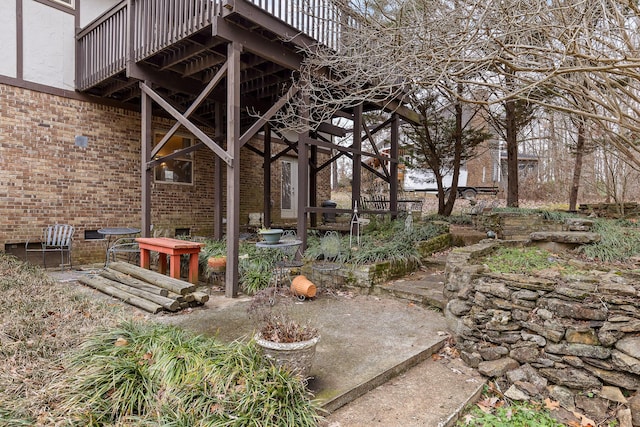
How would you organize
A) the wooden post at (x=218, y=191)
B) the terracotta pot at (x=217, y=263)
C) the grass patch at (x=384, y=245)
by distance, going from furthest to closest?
the wooden post at (x=218, y=191), the grass patch at (x=384, y=245), the terracotta pot at (x=217, y=263)

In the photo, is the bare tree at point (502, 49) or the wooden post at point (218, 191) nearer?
the bare tree at point (502, 49)

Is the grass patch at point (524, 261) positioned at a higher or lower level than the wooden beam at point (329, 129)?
lower

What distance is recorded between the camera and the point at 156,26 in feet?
19.5

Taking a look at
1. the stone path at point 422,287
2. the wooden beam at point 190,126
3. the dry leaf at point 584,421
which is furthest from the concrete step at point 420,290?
the wooden beam at point 190,126

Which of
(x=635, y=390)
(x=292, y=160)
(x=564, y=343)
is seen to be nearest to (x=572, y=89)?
(x=564, y=343)

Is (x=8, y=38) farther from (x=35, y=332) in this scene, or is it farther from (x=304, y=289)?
(x=304, y=289)

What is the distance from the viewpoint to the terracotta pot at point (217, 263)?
5902 millimetres

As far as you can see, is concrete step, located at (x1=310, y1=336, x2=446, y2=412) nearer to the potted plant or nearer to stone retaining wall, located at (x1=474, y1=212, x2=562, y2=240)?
the potted plant

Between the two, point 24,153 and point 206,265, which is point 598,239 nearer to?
point 206,265

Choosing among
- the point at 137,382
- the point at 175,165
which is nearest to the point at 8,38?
the point at 175,165

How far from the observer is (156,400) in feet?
7.97

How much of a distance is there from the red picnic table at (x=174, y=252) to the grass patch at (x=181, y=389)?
268 cm

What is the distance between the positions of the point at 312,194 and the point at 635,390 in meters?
8.14

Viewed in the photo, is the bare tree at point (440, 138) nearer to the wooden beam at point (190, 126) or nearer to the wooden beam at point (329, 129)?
the wooden beam at point (329, 129)
